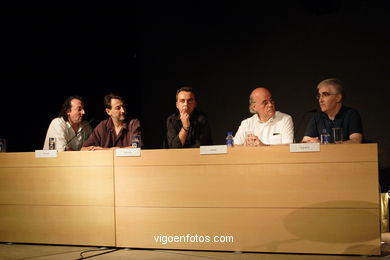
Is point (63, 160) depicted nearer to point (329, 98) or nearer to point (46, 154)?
point (46, 154)

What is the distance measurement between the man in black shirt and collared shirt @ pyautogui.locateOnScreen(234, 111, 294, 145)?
0.33 m

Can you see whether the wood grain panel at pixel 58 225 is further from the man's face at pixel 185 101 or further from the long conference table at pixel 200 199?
the man's face at pixel 185 101

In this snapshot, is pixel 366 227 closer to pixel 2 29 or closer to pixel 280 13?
pixel 280 13

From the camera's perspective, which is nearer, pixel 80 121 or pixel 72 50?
pixel 80 121

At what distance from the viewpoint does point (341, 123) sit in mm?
3303

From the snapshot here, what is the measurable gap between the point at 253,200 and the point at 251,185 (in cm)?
10

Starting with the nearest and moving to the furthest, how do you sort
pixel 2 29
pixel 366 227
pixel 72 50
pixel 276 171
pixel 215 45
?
1. pixel 366 227
2. pixel 276 171
3. pixel 2 29
4. pixel 72 50
5. pixel 215 45

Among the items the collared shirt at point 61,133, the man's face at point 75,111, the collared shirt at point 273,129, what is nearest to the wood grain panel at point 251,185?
the collared shirt at point 273,129

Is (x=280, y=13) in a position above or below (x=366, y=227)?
above

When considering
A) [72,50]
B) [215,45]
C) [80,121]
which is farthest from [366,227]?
[72,50]

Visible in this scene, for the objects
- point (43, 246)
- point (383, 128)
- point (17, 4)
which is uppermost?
point (17, 4)

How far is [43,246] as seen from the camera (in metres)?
3.20

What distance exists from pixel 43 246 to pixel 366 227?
2223 millimetres

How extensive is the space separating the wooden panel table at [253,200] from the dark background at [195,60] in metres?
1.75
